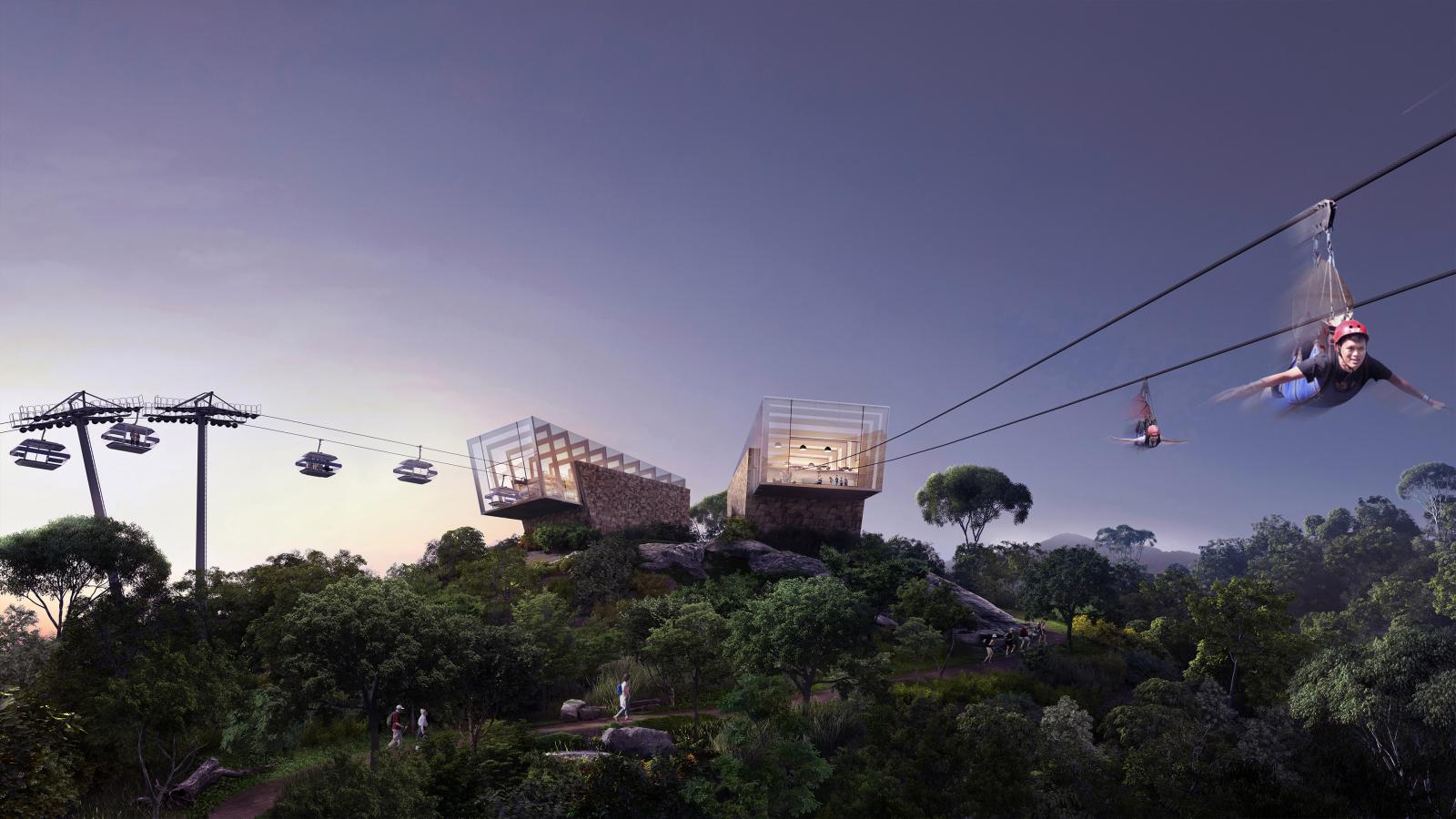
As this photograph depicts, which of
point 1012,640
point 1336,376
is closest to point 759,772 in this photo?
point 1336,376

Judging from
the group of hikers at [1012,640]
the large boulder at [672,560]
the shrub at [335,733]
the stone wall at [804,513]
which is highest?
the stone wall at [804,513]

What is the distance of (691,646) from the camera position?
1107 inches

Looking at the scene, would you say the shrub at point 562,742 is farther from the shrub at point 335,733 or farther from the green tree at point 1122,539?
the green tree at point 1122,539

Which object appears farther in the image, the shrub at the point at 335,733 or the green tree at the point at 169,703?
the shrub at the point at 335,733

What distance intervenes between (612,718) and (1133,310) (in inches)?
941

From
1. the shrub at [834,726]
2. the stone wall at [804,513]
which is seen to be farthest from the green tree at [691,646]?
the stone wall at [804,513]

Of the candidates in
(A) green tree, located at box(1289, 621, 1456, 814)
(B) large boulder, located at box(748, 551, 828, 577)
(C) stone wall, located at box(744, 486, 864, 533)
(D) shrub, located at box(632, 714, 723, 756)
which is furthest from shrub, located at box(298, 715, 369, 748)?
(A) green tree, located at box(1289, 621, 1456, 814)

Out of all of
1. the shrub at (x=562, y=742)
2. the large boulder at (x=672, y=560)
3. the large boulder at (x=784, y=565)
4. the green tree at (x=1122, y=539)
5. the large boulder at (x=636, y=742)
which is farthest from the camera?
the green tree at (x=1122, y=539)

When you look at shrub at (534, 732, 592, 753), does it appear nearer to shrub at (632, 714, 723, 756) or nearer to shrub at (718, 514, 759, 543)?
shrub at (632, 714, 723, 756)

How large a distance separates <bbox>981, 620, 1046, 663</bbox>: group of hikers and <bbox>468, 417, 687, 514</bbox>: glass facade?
87.3 feet

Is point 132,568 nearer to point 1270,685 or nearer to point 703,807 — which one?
point 703,807

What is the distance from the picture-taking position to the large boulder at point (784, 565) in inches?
1934

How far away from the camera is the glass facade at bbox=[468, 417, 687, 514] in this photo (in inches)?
2103

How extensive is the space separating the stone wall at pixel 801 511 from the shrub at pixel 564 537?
34.8 ft
